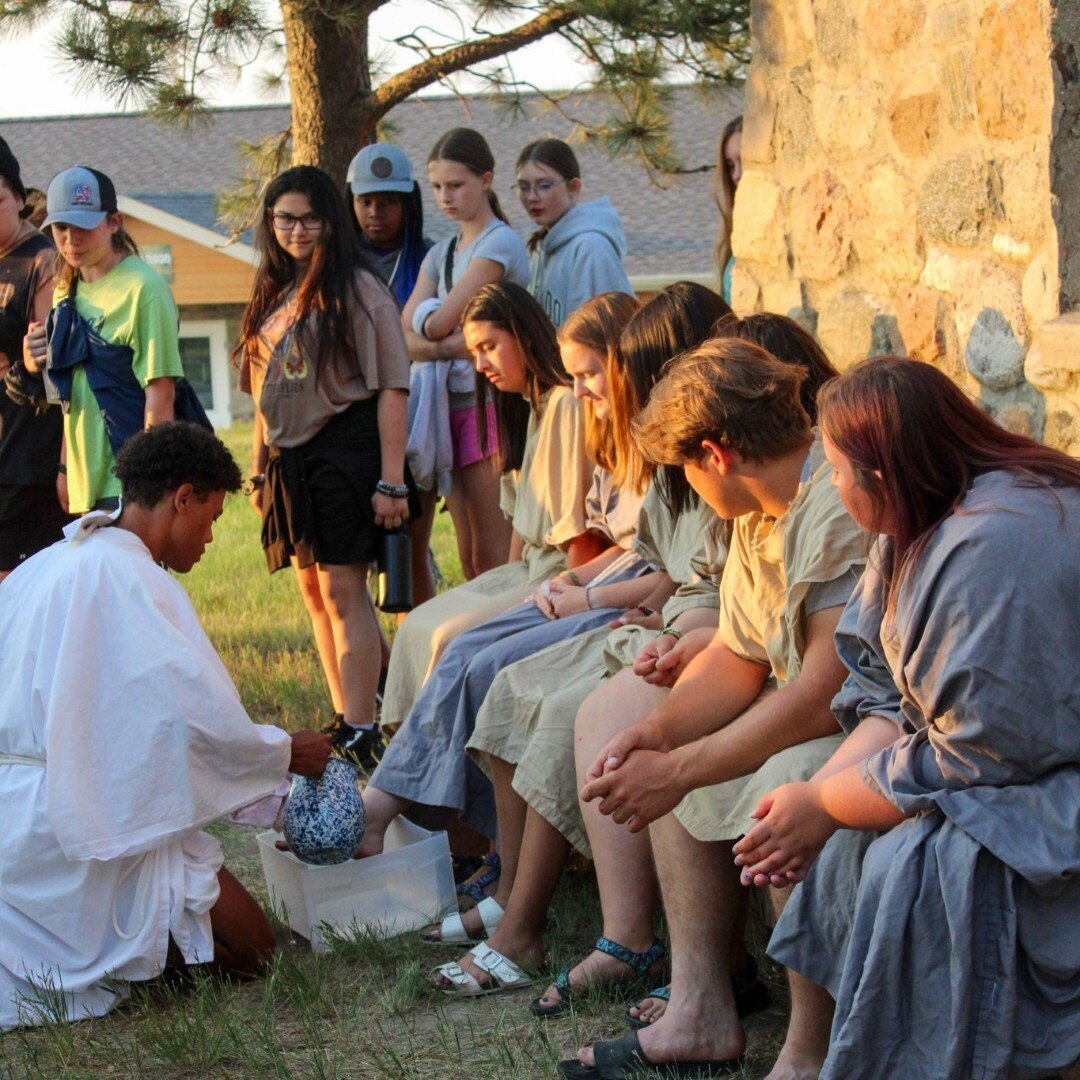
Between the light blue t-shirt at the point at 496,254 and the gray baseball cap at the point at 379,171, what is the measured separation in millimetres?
264

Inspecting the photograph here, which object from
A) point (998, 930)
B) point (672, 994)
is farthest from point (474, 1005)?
point (998, 930)

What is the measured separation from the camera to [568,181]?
5480 millimetres

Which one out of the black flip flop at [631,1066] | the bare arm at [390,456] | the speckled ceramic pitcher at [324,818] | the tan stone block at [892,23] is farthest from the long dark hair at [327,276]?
the black flip flop at [631,1066]

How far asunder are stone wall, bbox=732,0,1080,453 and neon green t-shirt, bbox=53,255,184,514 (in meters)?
1.72

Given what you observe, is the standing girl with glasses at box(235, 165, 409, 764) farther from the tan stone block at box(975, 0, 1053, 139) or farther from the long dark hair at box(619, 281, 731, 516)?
the tan stone block at box(975, 0, 1053, 139)

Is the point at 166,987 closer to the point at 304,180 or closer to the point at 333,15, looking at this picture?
the point at 304,180

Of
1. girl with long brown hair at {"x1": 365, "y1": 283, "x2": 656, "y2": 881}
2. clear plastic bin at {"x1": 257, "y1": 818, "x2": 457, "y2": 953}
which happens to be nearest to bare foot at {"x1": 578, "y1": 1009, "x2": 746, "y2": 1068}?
clear plastic bin at {"x1": 257, "y1": 818, "x2": 457, "y2": 953}

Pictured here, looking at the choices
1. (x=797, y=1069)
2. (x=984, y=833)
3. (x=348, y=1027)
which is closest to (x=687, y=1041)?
(x=797, y=1069)

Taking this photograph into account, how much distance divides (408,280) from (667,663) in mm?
2740

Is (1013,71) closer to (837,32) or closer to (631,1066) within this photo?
(837,32)

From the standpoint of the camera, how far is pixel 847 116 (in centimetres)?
394

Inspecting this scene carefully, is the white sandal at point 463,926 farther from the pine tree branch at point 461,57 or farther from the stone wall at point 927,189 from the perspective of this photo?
the pine tree branch at point 461,57

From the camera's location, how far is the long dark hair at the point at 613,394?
351 centimetres

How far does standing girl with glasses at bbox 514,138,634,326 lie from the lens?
5.19m
